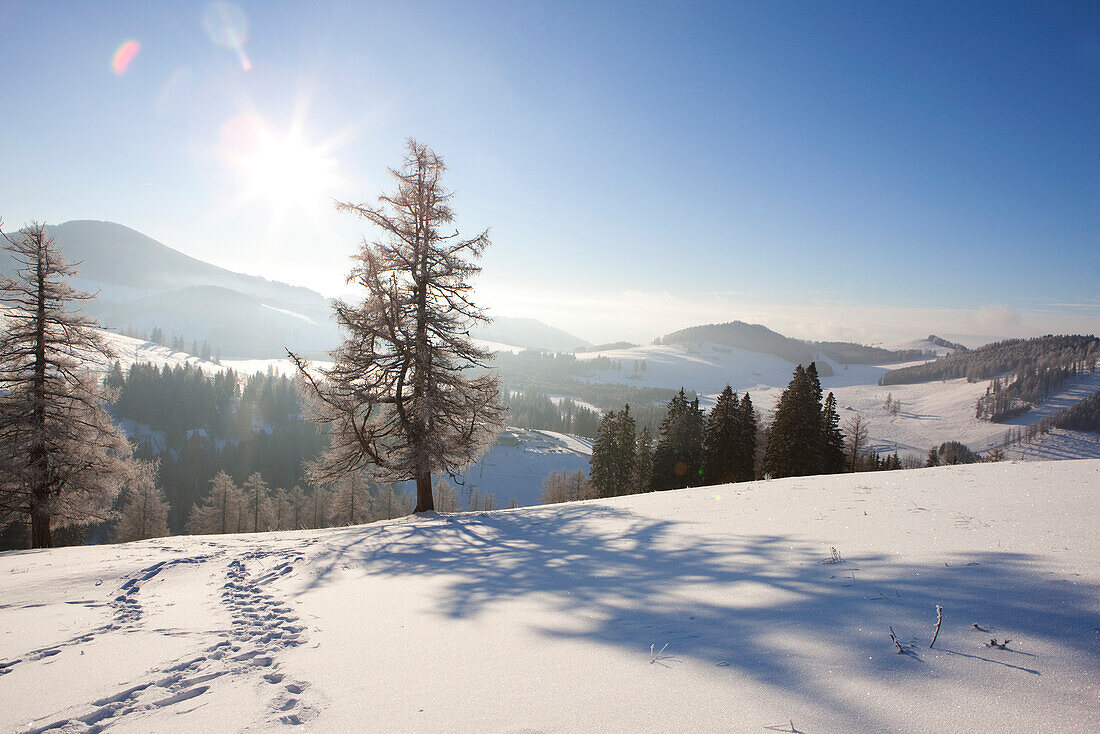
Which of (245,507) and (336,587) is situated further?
(245,507)

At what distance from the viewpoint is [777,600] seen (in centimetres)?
409

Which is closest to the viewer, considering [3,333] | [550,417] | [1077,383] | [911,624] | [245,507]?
[911,624]

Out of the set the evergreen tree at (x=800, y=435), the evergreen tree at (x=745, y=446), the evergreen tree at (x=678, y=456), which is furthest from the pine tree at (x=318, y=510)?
the evergreen tree at (x=800, y=435)

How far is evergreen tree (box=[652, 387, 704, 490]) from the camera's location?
35500 millimetres

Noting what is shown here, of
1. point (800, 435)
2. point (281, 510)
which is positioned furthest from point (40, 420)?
point (281, 510)

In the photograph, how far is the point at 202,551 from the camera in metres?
8.41

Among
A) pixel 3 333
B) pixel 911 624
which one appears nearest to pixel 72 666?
pixel 911 624

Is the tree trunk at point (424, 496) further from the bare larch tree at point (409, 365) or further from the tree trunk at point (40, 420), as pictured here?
the tree trunk at point (40, 420)

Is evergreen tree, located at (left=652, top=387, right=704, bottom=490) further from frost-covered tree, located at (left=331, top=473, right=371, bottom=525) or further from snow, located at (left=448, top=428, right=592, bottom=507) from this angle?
snow, located at (left=448, top=428, right=592, bottom=507)

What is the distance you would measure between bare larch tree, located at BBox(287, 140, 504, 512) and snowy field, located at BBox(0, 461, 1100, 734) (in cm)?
615

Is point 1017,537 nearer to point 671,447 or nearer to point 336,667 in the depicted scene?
point 336,667

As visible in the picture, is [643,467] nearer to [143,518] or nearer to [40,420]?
[40,420]

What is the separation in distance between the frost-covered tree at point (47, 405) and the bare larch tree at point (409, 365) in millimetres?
8524

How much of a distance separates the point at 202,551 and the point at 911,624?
11.1 m
